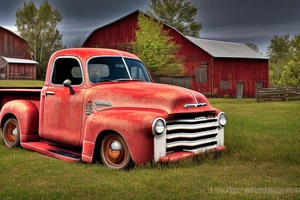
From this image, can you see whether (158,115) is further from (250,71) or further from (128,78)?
(250,71)

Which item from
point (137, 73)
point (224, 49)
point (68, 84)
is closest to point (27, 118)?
point (68, 84)

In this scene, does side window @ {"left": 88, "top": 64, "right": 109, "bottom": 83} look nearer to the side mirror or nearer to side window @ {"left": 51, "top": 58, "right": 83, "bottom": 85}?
side window @ {"left": 51, "top": 58, "right": 83, "bottom": 85}

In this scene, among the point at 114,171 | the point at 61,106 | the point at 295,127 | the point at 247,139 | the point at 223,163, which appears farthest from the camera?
the point at 295,127

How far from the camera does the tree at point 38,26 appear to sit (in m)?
57.5

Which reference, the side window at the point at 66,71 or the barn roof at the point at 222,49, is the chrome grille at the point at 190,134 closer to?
the side window at the point at 66,71

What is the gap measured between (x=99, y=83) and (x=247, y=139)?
409 cm

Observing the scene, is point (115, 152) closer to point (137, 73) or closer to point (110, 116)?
point (110, 116)

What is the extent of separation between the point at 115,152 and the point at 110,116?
1.87 ft

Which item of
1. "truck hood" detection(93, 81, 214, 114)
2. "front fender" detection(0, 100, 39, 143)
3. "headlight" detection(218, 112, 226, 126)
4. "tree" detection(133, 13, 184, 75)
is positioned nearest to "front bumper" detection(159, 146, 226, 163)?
"truck hood" detection(93, 81, 214, 114)

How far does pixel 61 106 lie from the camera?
26.0 feet

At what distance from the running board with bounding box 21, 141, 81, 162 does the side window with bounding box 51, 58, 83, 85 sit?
124cm

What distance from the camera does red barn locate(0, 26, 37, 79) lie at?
167 ft

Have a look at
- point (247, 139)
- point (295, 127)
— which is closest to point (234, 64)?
point (295, 127)

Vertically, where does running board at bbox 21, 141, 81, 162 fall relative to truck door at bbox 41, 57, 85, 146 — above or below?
below
